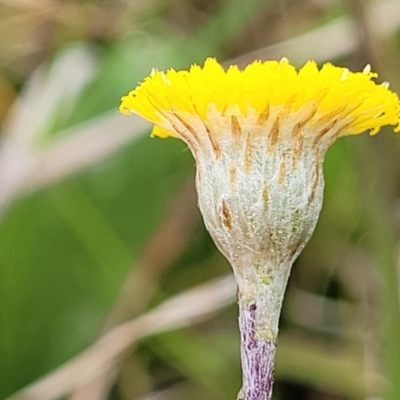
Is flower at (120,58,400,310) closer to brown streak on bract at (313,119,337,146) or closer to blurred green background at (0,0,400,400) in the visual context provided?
brown streak on bract at (313,119,337,146)

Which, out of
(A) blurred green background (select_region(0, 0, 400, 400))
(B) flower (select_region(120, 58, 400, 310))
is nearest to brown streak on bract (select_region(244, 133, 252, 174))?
(B) flower (select_region(120, 58, 400, 310))

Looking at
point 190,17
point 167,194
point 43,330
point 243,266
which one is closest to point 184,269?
point 167,194

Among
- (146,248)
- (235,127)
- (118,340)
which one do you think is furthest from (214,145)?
(146,248)

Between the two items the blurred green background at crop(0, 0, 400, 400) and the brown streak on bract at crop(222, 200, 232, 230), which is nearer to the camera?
the brown streak on bract at crop(222, 200, 232, 230)

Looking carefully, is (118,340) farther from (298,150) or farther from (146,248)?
(298,150)

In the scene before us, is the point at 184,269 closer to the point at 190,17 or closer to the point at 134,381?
the point at 134,381
